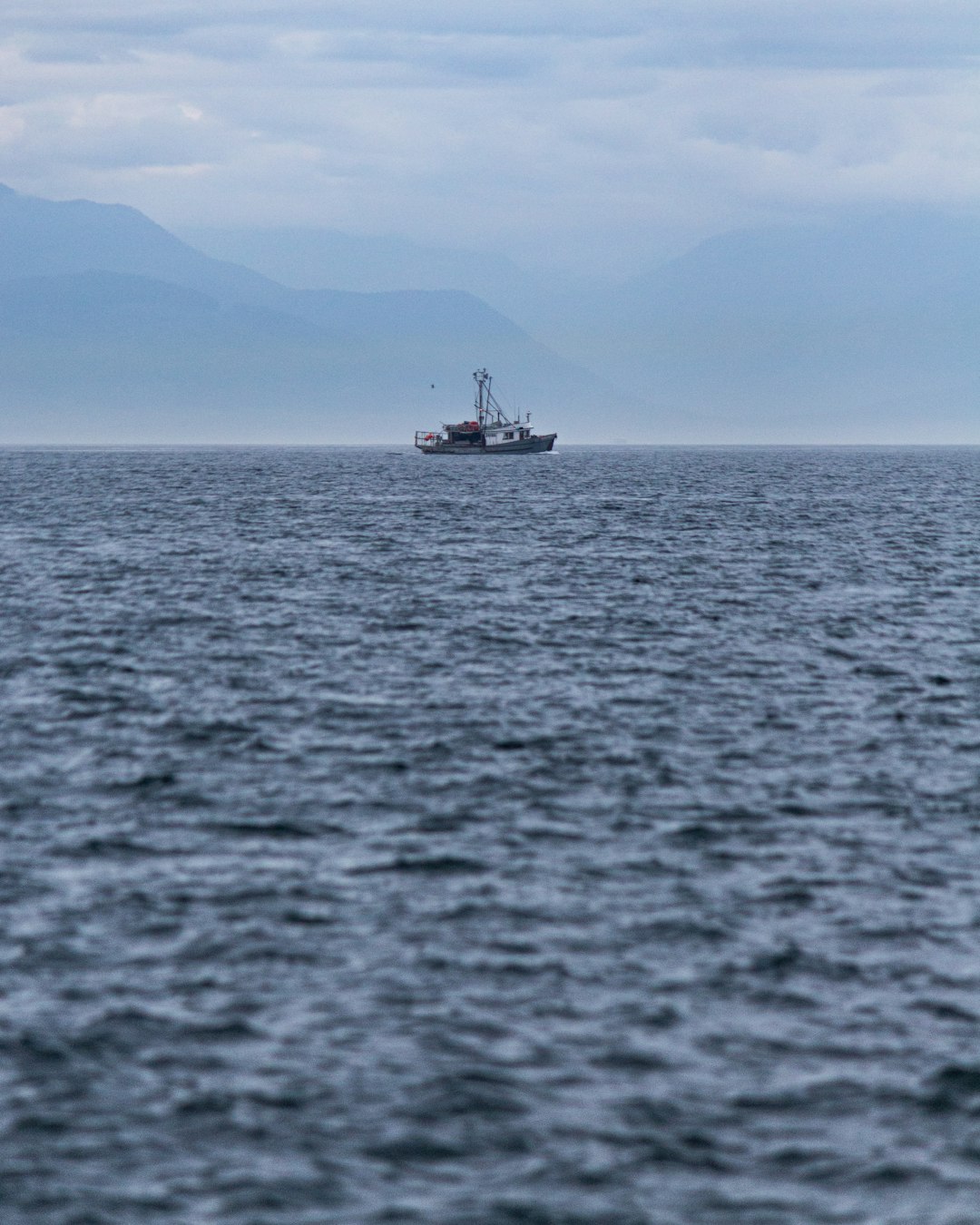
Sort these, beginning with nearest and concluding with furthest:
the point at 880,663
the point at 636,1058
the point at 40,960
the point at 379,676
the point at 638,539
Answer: the point at 636,1058, the point at 40,960, the point at 379,676, the point at 880,663, the point at 638,539

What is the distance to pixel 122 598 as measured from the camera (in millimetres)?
54531

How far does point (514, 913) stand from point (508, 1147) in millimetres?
6260

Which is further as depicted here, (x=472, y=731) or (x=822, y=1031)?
(x=472, y=731)

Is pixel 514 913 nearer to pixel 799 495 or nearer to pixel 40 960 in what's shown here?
pixel 40 960

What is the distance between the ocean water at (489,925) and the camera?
13.7 m

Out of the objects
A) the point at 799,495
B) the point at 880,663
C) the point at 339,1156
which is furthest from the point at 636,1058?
the point at 799,495

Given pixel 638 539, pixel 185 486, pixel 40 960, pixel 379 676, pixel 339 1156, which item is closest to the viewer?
pixel 339 1156

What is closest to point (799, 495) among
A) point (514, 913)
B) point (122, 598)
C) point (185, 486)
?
point (185, 486)

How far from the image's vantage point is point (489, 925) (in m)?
19.7

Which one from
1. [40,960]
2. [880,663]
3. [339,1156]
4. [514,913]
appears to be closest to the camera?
[339,1156]

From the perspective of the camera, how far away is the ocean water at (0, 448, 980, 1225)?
44.9ft

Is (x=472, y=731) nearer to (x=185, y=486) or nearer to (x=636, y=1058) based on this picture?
(x=636, y=1058)

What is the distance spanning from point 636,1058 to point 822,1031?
2259 millimetres

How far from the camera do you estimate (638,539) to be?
83.8 meters
